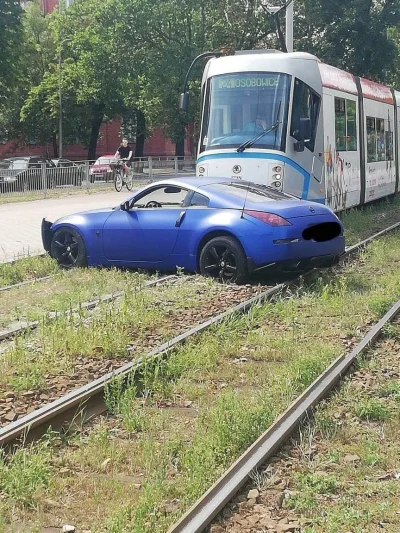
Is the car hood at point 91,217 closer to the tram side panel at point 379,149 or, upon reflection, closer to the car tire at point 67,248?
the car tire at point 67,248

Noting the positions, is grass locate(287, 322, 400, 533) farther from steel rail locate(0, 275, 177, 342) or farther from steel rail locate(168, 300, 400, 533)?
steel rail locate(0, 275, 177, 342)

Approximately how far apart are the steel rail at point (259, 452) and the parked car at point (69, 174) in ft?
77.0

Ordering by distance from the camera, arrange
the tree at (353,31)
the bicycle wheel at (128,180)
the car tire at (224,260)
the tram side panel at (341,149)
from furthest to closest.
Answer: the tree at (353,31), the bicycle wheel at (128,180), the tram side panel at (341,149), the car tire at (224,260)

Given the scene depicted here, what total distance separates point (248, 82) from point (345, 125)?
364cm

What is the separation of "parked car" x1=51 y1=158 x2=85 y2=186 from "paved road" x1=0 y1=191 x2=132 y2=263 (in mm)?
878

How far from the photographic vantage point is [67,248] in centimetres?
1230

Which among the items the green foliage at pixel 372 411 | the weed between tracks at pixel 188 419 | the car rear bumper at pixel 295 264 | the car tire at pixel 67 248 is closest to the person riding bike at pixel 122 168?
the car tire at pixel 67 248

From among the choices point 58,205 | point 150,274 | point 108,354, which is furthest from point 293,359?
point 58,205

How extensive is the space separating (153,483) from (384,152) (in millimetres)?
19221

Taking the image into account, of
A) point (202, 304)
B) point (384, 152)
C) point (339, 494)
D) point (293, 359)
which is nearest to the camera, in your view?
point (339, 494)

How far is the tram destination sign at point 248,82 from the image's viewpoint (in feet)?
49.0

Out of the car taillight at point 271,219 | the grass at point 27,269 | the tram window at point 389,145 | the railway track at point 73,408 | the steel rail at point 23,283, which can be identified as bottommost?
the railway track at point 73,408

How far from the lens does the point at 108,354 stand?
23.4ft

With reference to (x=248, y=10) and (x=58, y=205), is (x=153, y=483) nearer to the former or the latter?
(x=58, y=205)
